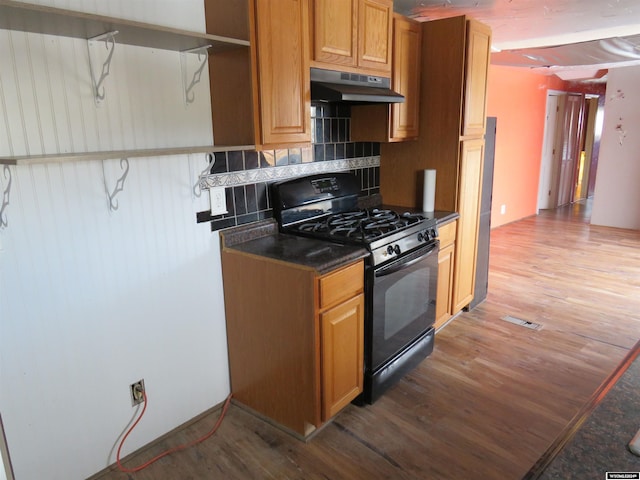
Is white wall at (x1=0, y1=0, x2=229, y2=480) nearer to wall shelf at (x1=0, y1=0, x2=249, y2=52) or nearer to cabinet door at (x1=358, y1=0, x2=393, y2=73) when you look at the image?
wall shelf at (x1=0, y1=0, x2=249, y2=52)

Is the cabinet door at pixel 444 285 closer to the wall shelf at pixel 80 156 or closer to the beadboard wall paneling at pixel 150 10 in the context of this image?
the wall shelf at pixel 80 156

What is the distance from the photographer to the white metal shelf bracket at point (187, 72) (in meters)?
2.02

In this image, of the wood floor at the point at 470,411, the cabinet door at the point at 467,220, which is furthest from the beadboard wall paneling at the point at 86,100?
the cabinet door at the point at 467,220

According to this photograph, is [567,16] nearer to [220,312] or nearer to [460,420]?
[460,420]

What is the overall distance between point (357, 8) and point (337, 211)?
1.15 metres

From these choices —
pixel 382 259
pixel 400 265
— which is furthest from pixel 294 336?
pixel 400 265

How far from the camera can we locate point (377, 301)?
7.46ft

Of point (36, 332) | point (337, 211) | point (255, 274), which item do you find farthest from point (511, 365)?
point (36, 332)

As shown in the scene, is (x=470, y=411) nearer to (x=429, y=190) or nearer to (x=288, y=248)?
(x=288, y=248)

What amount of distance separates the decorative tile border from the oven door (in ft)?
2.58

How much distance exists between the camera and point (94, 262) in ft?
5.99

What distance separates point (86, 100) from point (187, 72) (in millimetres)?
480

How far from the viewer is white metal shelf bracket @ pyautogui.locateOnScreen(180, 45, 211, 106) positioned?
6.61 ft

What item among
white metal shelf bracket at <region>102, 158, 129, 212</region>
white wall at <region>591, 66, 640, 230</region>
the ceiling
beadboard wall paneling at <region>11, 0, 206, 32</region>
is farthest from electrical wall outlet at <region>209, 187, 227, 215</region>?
white wall at <region>591, 66, 640, 230</region>
